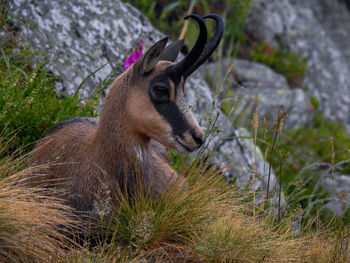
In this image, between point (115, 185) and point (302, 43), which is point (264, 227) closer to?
point (115, 185)

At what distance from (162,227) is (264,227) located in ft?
3.01

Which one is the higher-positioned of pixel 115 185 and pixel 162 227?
pixel 115 185

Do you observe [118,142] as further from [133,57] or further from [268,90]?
[268,90]

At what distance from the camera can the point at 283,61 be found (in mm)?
12445

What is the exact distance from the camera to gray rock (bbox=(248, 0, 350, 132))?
12695mm

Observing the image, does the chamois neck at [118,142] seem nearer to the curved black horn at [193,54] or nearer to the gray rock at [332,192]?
the curved black horn at [193,54]

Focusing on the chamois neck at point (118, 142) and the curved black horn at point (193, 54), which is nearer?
the curved black horn at point (193, 54)

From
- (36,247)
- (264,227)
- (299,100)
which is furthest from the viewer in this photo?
(299,100)

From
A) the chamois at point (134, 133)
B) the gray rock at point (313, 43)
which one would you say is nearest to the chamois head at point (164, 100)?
the chamois at point (134, 133)

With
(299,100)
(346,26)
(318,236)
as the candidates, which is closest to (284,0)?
(346,26)

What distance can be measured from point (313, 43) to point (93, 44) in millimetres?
8744

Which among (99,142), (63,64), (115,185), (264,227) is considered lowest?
(264,227)

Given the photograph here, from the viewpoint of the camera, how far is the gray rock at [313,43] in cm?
1270

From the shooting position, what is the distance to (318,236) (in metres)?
4.31
